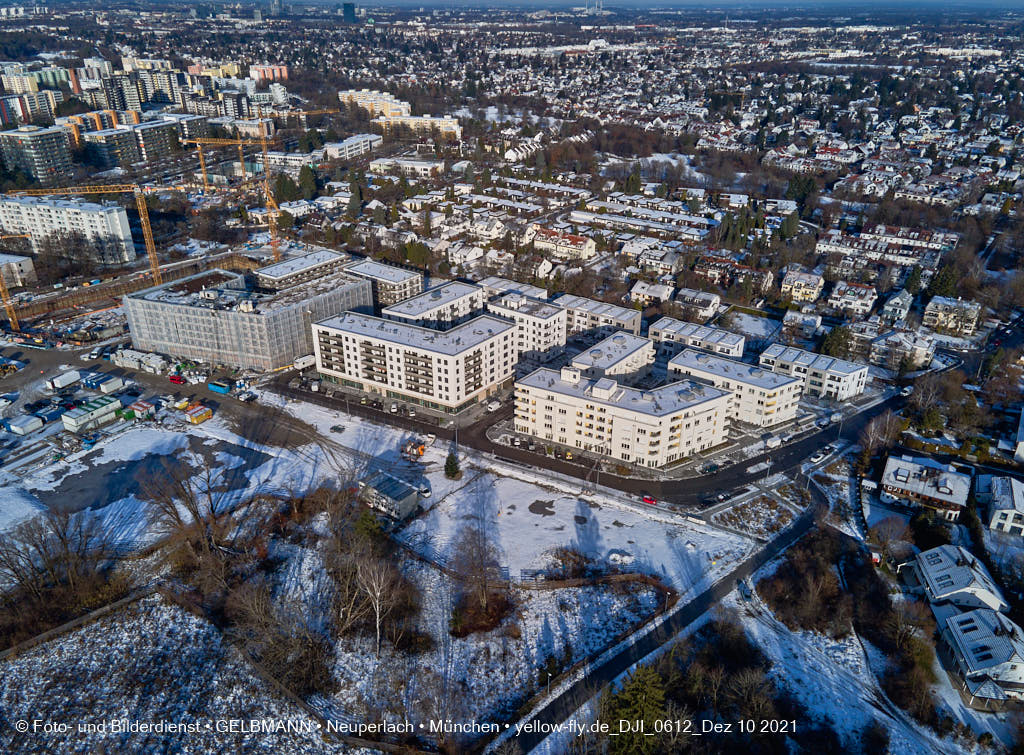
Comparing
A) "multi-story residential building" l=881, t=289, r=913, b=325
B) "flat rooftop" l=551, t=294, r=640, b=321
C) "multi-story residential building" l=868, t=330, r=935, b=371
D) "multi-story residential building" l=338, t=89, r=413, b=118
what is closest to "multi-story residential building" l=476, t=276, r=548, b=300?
"flat rooftop" l=551, t=294, r=640, b=321

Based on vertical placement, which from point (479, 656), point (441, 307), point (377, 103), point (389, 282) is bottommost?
point (479, 656)

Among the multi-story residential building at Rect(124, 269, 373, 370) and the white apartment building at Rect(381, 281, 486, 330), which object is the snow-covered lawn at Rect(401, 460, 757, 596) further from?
the multi-story residential building at Rect(124, 269, 373, 370)

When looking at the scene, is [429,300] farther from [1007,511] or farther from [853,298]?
[1007,511]

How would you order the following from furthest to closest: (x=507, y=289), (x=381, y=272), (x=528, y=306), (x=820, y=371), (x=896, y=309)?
(x=381, y=272), (x=507, y=289), (x=896, y=309), (x=528, y=306), (x=820, y=371)

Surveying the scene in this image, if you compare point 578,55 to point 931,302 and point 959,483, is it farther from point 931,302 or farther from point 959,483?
point 959,483

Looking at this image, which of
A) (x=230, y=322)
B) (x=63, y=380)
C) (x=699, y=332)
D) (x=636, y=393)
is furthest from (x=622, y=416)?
(x=63, y=380)

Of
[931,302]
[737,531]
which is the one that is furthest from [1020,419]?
[737,531]

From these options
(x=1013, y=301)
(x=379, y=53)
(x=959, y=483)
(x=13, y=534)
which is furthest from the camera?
(x=379, y=53)
